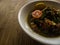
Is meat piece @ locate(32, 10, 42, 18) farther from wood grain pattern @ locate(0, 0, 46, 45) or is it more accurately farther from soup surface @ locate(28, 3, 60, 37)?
wood grain pattern @ locate(0, 0, 46, 45)

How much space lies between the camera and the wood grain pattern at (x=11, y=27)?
2.51 ft

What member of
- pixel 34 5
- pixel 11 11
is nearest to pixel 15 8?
pixel 11 11

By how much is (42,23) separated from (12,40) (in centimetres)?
20

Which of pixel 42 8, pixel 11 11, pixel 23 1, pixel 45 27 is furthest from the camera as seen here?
pixel 23 1

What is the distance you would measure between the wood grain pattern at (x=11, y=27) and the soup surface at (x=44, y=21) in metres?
0.07

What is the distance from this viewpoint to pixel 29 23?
814mm

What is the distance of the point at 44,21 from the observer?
770mm

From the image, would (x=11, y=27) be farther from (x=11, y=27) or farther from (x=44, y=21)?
(x=44, y=21)

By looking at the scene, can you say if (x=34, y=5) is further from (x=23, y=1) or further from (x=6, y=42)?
(x=6, y=42)

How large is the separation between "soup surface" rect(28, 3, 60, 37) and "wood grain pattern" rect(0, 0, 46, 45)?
0.24 ft

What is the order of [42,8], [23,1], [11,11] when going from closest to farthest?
[42,8], [11,11], [23,1]

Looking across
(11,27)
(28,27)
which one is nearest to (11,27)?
(11,27)

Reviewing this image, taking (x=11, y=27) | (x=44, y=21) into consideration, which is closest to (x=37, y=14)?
(x=44, y=21)

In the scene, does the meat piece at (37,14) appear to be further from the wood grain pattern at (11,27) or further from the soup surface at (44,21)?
the wood grain pattern at (11,27)
